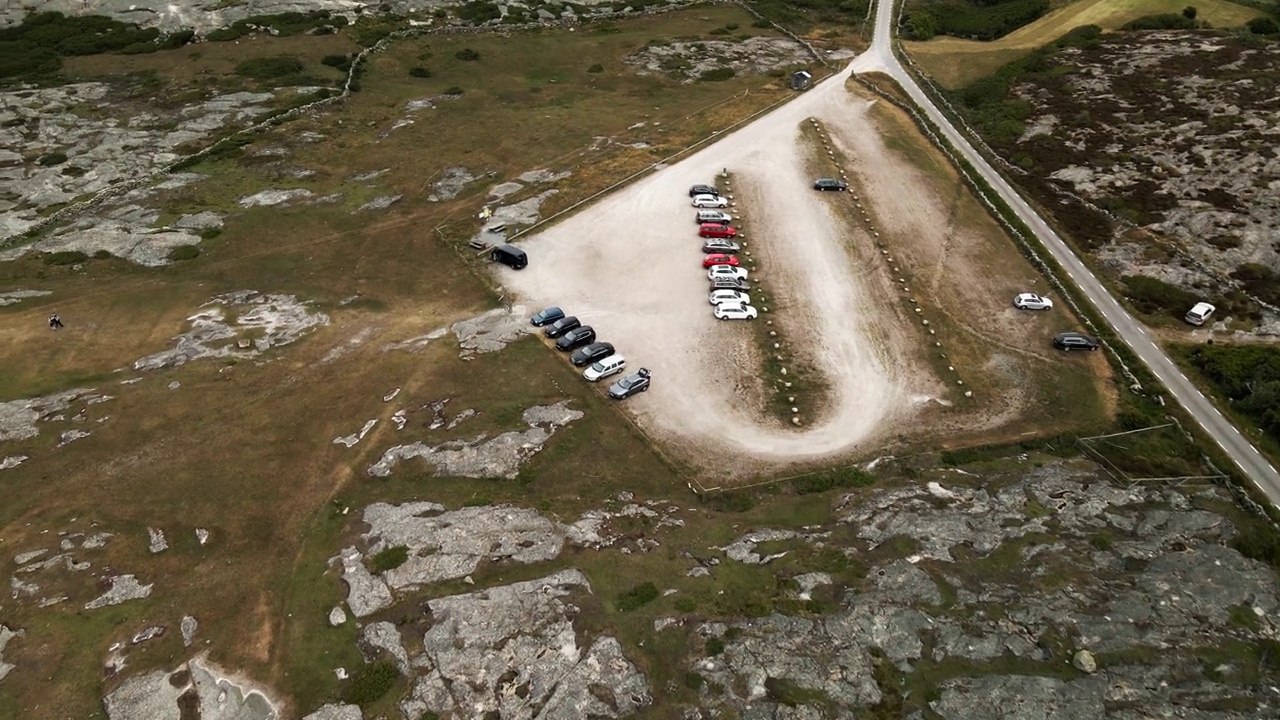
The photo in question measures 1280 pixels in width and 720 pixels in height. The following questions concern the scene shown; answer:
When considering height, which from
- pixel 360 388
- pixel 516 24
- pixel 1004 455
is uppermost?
pixel 516 24

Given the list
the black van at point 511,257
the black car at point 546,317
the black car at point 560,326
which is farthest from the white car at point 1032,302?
the black van at point 511,257

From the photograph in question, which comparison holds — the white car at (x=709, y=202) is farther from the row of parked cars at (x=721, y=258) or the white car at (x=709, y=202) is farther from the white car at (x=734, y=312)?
the white car at (x=734, y=312)

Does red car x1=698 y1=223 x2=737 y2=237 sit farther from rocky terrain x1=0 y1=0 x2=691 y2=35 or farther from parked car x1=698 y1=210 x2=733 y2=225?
rocky terrain x1=0 y1=0 x2=691 y2=35

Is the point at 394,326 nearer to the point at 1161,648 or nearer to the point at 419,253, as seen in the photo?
the point at 419,253

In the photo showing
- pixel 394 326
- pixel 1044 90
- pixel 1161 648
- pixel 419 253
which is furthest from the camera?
pixel 1044 90

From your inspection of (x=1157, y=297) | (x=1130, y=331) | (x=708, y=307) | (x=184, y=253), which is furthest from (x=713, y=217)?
(x=184, y=253)

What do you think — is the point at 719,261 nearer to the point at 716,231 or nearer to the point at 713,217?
the point at 716,231

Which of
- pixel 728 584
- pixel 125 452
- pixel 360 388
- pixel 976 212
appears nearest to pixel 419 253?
pixel 360 388
